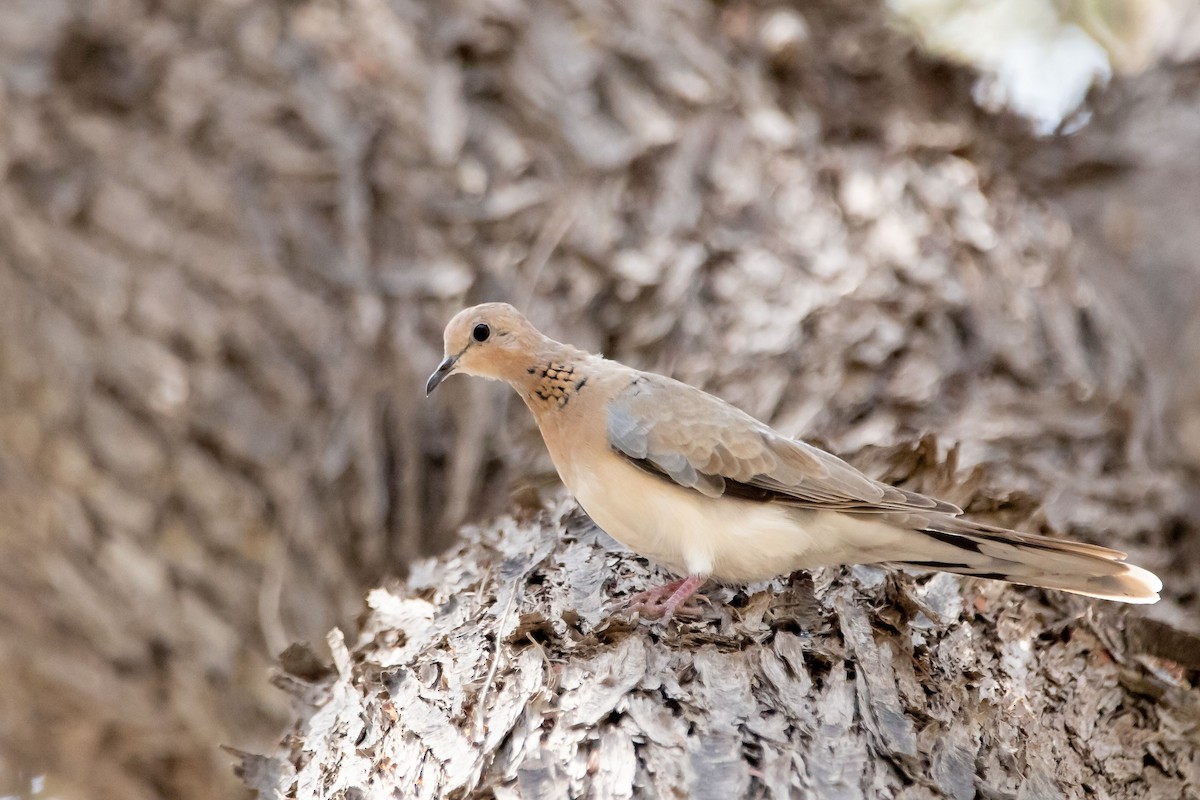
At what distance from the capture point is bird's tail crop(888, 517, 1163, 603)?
2.36 metres

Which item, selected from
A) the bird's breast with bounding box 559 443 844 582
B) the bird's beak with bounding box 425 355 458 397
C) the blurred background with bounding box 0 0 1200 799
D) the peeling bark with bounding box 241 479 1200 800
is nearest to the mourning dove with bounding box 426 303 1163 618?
the bird's breast with bounding box 559 443 844 582

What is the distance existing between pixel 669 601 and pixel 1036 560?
87 centimetres

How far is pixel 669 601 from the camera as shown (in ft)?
7.97

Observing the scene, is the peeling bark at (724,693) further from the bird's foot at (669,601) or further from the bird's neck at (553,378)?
the bird's neck at (553,378)

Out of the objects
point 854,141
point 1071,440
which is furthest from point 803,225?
point 1071,440

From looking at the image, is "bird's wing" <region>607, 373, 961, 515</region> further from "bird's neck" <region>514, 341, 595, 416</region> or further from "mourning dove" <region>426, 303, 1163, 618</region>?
"bird's neck" <region>514, 341, 595, 416</region>

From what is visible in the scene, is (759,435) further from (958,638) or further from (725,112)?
(725,112)

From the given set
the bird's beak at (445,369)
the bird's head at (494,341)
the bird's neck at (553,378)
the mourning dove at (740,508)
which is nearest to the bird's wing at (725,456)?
the mourning dove at (740,508)

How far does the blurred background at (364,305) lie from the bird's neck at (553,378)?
0.61m

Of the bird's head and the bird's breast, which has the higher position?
the bird's head

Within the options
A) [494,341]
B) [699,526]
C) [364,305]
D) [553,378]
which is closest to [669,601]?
[699,526]

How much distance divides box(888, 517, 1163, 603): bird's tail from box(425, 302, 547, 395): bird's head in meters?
1.21

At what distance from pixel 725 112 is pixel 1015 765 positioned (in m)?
2.68

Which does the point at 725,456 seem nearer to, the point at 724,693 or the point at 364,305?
the point at 724,693
